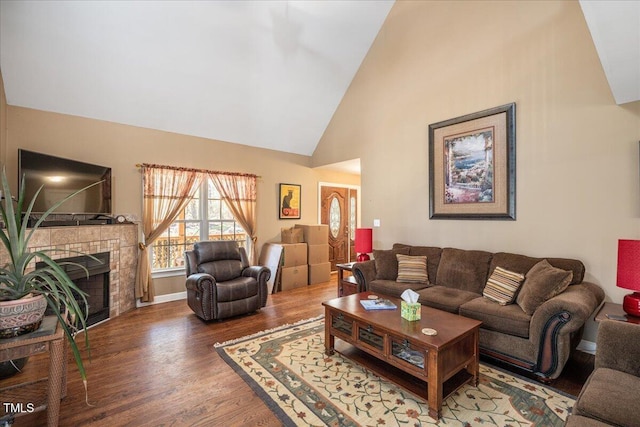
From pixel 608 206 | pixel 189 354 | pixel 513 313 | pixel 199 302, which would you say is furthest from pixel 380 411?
pixel 608 206

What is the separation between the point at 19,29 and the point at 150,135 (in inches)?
66.2

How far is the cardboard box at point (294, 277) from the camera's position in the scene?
528 cm

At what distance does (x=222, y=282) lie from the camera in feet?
12.9

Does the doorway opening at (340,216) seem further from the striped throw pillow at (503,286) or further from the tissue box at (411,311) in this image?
the tissue box at (411,311)

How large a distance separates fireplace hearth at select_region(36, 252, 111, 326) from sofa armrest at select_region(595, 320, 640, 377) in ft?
15.5

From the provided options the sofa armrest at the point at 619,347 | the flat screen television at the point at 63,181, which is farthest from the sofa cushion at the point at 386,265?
the flat screen television at the point at 63,181

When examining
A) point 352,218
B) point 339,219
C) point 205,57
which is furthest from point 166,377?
point 352,218

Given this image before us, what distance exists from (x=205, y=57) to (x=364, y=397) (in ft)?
14.1

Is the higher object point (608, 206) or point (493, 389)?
point (608, 206)

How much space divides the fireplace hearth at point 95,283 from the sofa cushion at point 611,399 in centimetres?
450

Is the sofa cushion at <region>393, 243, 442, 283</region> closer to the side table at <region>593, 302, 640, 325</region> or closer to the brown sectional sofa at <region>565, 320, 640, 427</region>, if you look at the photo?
the side table at <region>593, 302, 640, 325</region>

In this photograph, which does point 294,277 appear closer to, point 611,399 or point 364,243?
point 364,243

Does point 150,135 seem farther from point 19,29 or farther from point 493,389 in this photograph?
point 493,389

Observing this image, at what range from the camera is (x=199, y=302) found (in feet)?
11.8
